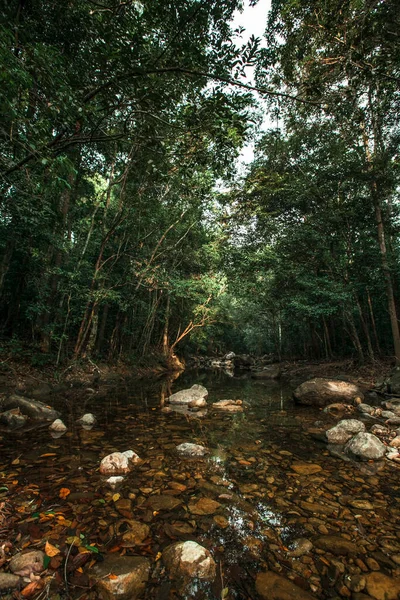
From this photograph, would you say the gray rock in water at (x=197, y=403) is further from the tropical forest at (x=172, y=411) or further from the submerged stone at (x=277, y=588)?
the submerged stone at (x=277, y=588)

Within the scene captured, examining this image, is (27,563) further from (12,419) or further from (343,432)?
(343,432)

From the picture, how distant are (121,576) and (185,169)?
4641mm

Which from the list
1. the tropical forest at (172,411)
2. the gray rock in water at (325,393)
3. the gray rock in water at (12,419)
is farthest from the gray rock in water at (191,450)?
the gray rock in water at (325,393)

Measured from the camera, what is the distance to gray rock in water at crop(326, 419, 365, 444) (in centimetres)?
475

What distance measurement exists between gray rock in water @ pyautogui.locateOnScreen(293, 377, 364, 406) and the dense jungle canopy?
5.32 meters

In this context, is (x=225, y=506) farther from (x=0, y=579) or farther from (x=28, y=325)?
(x=28, y=325)

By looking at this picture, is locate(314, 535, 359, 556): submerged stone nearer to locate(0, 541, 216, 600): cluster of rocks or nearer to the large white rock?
locate(0, 541, 216, 600): cluster of rocks

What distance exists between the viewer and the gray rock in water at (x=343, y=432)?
4750mm

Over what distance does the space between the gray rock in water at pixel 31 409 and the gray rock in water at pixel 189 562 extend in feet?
15.1

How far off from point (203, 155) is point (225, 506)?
15.6 feet

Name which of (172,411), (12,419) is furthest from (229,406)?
(12,419)

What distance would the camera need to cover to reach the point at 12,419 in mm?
5027

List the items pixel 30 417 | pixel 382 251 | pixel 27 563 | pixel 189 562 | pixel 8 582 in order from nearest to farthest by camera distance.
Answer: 1. pixel 8 582
2. pixel 27 563
3. pixel 189 562
4. pixel 30 417
5. pixel 382 251

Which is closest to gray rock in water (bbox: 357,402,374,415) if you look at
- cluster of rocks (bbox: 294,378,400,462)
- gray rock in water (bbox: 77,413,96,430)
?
cluster of rocks (bbox: 294,378,400,462)
